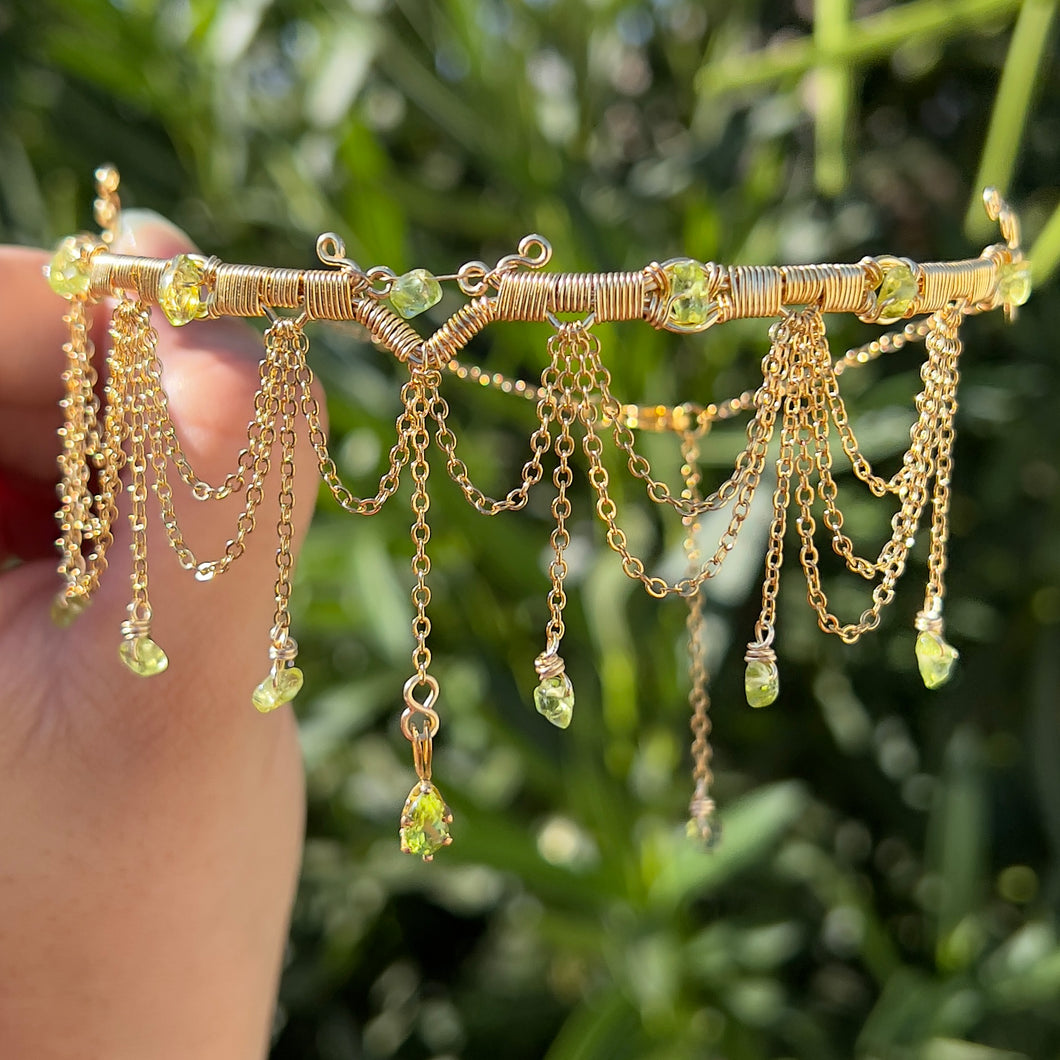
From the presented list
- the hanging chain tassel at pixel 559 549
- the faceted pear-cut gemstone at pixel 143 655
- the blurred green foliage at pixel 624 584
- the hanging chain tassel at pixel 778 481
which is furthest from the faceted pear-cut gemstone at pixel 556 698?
the blurred green foliage at pixel 624 584

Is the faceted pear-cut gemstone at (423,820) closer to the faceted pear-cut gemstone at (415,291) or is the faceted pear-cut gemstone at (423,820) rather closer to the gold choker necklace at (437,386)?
the gold choker necklace at (437,386)

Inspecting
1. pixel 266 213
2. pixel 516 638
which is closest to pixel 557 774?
pixel 516 638

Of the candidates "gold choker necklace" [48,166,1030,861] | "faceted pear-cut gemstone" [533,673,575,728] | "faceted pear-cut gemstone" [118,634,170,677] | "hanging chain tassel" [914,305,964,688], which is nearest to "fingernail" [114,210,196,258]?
"gold choker necklace" [48,166,1030,861]

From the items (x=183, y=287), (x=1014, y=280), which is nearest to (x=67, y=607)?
(x=183, y=287)

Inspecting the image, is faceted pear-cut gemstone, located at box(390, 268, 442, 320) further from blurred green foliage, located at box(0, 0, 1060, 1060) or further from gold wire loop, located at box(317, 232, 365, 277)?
blurred green foliage, located at box(0, 0, 1060, 1060)

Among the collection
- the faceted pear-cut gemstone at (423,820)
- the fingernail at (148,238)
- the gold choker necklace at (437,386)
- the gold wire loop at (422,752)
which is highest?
the fingernail at (148,238)
